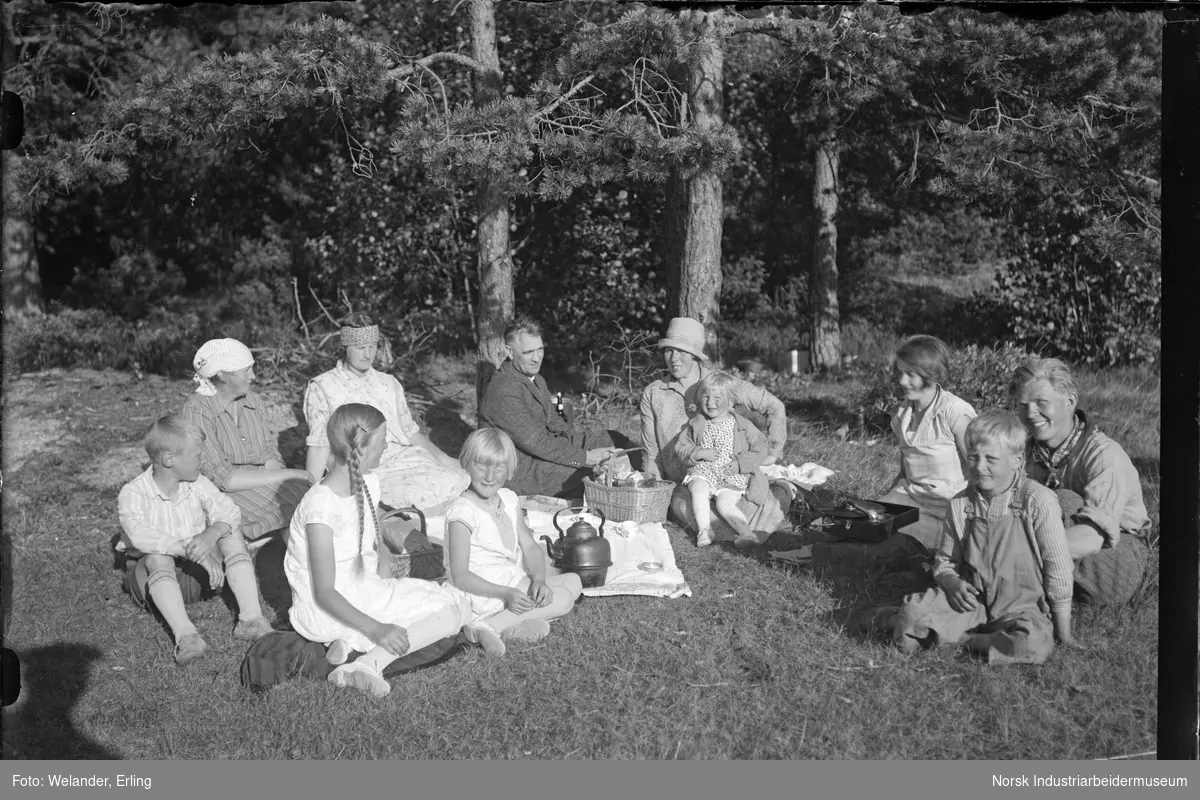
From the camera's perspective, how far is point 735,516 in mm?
6492

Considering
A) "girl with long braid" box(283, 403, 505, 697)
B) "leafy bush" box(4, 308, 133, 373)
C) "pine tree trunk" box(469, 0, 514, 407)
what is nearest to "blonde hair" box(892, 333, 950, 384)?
"girl with long braid" box(283, 403, 505, 697)

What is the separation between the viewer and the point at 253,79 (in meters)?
7.10

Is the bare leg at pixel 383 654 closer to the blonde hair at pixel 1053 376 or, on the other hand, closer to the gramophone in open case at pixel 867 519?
the gramophone in open case at pixel 867 519

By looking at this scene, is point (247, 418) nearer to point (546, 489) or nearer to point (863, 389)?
point (546, 489)

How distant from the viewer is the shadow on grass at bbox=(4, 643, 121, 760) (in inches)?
166

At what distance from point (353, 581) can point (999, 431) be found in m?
2.73

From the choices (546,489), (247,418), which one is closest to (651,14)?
(546,489)

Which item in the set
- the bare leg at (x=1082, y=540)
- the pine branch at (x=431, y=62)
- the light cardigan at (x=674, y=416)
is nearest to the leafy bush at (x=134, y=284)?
the pine branch at (x=431, y=62)

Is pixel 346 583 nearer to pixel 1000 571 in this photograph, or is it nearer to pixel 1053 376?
pixel 1000 571

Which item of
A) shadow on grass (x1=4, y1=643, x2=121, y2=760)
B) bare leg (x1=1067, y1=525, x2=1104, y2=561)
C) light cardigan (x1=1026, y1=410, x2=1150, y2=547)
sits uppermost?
light cardigan (x1=1026, y1=410, x2=1150, y2=547)

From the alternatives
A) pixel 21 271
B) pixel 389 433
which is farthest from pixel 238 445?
pixel 21 271

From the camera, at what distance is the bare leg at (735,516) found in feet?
20.6

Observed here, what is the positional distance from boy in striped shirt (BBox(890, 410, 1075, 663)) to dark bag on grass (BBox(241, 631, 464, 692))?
2002 mm

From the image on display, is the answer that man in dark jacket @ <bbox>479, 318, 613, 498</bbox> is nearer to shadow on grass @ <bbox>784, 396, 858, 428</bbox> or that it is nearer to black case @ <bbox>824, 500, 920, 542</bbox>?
black case @ <bbox>824, 500, 920, 542</bbox>
